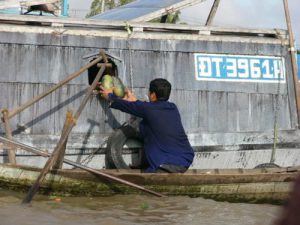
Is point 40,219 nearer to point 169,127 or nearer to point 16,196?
point 16,196

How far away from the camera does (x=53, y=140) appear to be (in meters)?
6.71

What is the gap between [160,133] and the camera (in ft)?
20.4

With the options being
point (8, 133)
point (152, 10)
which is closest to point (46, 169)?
point (8, 133)

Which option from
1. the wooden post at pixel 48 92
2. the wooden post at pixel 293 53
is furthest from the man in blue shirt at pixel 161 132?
the wooden post at pixel 293 53

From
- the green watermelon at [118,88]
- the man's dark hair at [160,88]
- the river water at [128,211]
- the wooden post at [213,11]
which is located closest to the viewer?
the river water at [128,211]

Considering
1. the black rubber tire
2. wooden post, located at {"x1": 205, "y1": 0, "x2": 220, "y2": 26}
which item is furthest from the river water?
wooden post, located at {"x1": 205, "y1": 0, "x2": 220, "y2": 26}

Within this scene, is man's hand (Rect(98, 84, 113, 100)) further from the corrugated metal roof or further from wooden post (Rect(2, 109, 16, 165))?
the corrugated metal roof

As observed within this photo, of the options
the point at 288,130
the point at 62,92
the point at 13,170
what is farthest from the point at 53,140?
the point at 288,130

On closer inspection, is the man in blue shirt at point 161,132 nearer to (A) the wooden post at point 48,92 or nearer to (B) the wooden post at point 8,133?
(A) the wooden post at point 48,92

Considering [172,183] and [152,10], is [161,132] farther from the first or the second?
[152,10]

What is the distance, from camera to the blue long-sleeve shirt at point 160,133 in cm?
616

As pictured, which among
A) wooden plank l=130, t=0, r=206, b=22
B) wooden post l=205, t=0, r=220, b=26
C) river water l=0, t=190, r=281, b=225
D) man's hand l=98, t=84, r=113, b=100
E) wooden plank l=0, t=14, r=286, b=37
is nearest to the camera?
river water l=0, t=190, r=281, b=225

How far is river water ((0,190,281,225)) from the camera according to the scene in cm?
482

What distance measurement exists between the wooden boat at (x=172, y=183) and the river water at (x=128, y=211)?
0.26ft
